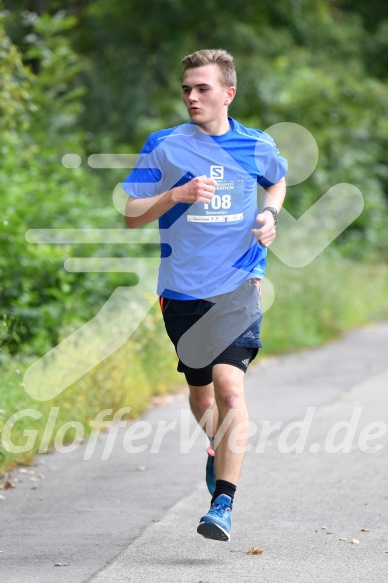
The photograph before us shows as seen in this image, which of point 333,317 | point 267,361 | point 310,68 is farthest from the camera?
point 310,68

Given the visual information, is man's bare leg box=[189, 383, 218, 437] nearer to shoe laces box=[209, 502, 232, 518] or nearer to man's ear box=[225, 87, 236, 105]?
shoe laces box=[209, 502, 232, 518]

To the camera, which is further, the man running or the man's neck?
the man's neck

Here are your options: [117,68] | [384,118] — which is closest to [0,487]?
[117,68]

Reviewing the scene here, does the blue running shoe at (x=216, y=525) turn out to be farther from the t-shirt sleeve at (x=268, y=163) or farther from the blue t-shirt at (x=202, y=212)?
the t-shirt sleeve at (x=268, y=163)

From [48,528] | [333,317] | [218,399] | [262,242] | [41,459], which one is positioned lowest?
[333,317]

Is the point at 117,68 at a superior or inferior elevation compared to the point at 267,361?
superior

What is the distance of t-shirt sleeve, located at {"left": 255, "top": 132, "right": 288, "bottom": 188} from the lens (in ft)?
19.6

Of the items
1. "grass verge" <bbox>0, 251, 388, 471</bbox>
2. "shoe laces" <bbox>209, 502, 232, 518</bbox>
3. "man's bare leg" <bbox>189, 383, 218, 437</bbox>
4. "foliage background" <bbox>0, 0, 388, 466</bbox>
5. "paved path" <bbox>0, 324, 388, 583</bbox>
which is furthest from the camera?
"foliage background" <bbox>0, 0, 388, 466</bbox>

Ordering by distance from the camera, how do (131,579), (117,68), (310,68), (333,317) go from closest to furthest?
(131,579) → (333,317) → (117,68) → (310,68)

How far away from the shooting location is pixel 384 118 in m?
28.8

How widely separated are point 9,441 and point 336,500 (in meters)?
2.29

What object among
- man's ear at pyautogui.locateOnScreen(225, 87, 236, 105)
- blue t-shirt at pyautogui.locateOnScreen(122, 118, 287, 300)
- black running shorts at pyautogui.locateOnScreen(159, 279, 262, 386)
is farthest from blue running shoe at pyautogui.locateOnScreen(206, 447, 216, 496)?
man's ear at pyautogui.locateOnScreen(225, 87, 236, 105)

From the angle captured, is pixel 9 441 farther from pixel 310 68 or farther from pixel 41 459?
pixel 310 68

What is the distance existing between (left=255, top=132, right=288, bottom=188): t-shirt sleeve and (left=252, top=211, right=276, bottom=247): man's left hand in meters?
0.33
